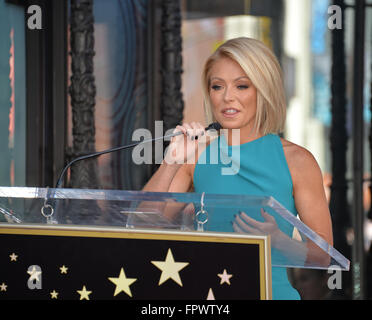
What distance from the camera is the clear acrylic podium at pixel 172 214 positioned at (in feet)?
4.63

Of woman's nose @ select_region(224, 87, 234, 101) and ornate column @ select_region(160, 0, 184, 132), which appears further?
ornate column @ select_region(160, 0, 184, 132)

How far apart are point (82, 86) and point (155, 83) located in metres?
0.77

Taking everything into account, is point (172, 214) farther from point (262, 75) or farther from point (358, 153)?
point (358, 153)

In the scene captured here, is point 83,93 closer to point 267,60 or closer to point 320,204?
point 267,60

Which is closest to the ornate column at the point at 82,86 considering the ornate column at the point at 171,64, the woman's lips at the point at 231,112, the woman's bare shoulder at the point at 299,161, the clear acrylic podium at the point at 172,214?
the ornate column at the point at 171,64

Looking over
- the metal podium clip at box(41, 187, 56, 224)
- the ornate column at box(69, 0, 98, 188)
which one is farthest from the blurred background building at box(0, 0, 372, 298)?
the metal podium clip at box(41, 187, 56, 224)

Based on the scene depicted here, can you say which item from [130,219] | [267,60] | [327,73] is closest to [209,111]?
[267,60]

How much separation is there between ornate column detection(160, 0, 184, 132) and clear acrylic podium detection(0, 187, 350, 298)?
7.65 feet

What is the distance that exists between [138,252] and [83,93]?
6.65 ft

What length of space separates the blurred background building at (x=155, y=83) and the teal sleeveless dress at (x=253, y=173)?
136 cm

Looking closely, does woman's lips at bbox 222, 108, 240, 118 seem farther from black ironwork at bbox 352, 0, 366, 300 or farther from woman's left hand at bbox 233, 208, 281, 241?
black ironwork at bbox 352, 0, 366, 300

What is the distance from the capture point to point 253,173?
2023mm

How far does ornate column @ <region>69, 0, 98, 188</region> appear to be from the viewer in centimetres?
330

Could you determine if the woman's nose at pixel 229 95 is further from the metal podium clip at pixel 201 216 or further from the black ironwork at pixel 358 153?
the black ironwork at pixel 358 153
